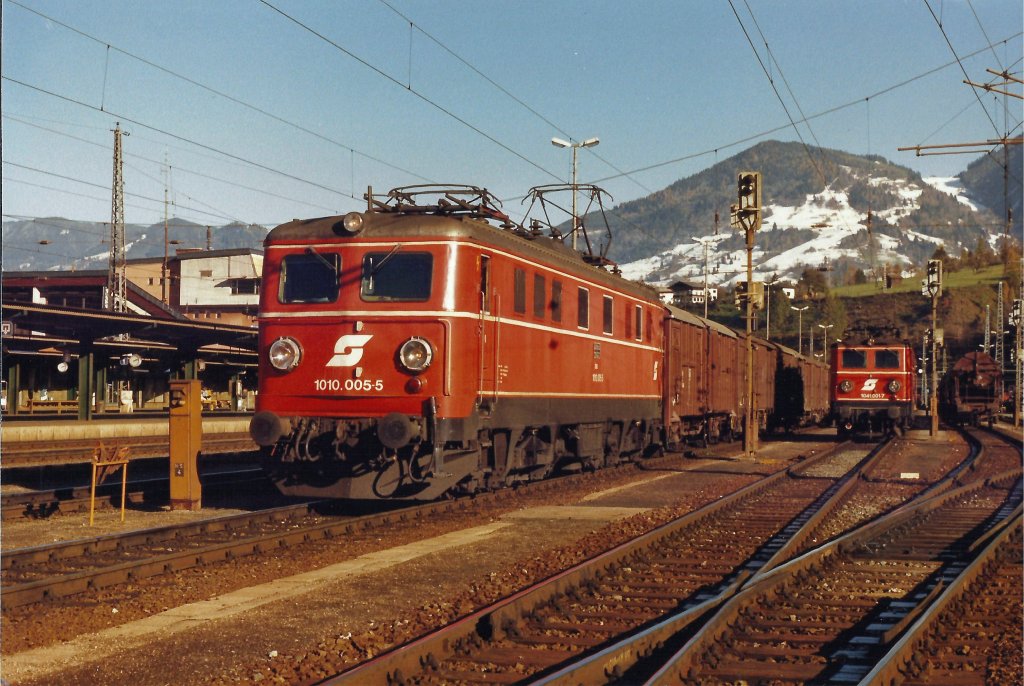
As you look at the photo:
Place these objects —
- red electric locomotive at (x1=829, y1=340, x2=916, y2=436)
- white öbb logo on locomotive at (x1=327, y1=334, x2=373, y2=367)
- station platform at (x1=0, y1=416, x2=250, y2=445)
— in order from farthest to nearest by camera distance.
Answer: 1. red electric locomotive at (x1=829, y1=340, x2=916, y2=436)
2. station platform at (x1=0, y1=416, x2=250, y2=445)
3. white öbb logo on locomotive at (x1=327, y1=334, x2=373, y2=367)

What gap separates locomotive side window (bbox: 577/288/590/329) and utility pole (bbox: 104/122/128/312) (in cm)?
2915

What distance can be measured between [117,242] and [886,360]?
29423mm

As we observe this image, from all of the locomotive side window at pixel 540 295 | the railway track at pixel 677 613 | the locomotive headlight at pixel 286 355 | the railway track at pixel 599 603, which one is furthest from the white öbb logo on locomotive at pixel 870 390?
the locomotive headlight at pixel 286 355

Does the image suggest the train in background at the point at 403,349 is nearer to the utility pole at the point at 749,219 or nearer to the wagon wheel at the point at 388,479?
the wagon wheel at the point at 388,479

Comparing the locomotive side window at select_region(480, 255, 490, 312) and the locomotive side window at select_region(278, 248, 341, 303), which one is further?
the locomotive side window at select_region(480, 255, 490, 312)

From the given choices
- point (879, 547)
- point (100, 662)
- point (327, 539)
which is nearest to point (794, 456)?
point (879, 547)

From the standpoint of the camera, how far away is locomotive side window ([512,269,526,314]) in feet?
48.6

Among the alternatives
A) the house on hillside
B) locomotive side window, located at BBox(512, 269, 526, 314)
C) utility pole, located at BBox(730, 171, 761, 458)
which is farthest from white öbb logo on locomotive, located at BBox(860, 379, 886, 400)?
the house on hillside

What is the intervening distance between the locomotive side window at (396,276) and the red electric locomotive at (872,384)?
2566 cm

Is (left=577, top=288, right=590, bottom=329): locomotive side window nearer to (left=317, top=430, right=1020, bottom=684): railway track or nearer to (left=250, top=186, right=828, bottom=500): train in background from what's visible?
(left=250, top=186, right=828, bottom=500): train in background

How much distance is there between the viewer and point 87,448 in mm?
25812

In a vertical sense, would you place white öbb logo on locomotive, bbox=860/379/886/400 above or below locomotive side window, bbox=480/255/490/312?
below

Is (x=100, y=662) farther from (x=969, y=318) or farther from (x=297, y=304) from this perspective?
(x=969, y=318)

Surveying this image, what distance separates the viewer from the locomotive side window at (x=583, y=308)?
1745 centimetres
